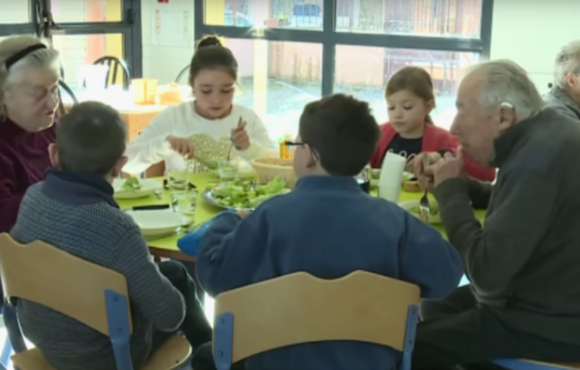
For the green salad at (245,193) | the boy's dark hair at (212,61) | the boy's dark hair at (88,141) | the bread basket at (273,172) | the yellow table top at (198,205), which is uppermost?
the boy's dark hair at (212,61)

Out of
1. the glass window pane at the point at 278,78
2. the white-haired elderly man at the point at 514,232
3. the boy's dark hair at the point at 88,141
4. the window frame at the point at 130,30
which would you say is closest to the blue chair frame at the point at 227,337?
the white-haired elderly man at the point at 514,232

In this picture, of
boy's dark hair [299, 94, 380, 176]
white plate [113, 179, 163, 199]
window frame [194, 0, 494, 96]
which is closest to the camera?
boy's dark hair [299, 94, 380, 176]

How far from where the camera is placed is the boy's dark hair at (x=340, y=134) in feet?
5.10

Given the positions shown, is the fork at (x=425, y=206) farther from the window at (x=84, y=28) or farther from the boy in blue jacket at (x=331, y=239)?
the window at (x=84, y=28)

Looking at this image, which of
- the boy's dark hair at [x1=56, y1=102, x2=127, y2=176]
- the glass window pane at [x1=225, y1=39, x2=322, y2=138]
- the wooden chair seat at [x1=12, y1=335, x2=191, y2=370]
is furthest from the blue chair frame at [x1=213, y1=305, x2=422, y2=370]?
the glass window pane at [x1=225, y1=39, x2=322, y2=138]

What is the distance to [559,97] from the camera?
346 centimetres

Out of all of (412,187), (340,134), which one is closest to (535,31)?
(412,187)

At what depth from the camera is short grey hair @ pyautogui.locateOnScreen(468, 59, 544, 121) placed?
1774 millimetres

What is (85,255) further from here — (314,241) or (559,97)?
(559,97)

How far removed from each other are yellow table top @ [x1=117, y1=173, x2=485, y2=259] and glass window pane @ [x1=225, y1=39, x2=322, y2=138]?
9.42ft

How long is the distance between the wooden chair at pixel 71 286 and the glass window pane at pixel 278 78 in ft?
12.8

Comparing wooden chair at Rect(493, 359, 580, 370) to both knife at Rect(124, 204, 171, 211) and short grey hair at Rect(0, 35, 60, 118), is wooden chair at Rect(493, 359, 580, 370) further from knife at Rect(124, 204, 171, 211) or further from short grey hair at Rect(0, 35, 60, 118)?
short grey hair at Rect(0, 35, 60, 118)

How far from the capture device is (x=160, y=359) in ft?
6.09

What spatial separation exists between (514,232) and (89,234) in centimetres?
91
